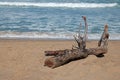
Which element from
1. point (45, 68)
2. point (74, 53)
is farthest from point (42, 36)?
point (45, 68)

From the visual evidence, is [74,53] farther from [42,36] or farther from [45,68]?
[42,36]

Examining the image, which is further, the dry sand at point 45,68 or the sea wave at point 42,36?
the sea wave at point 42,36

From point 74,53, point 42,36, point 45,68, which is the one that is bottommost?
point 42,36

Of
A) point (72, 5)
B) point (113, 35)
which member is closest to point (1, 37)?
point (113, 35)

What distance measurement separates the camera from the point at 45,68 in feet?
25.1

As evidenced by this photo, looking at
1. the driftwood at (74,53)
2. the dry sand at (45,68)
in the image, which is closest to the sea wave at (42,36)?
the dry sand at (45,68)

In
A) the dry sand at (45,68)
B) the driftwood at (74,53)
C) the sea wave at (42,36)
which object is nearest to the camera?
the dry sand at (45,68)

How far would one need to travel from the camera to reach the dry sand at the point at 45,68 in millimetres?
7160

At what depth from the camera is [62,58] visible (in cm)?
771

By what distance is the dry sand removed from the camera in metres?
7.16

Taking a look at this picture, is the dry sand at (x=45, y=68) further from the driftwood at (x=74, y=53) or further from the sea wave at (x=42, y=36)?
the sea wave at (x=42, y=36)

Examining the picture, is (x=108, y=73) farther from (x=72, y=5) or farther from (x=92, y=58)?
(x=72, y=5)

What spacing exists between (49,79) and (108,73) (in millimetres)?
1486

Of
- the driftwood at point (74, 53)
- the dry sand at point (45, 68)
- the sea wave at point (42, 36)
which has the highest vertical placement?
the driftwood at point (74, 53)
